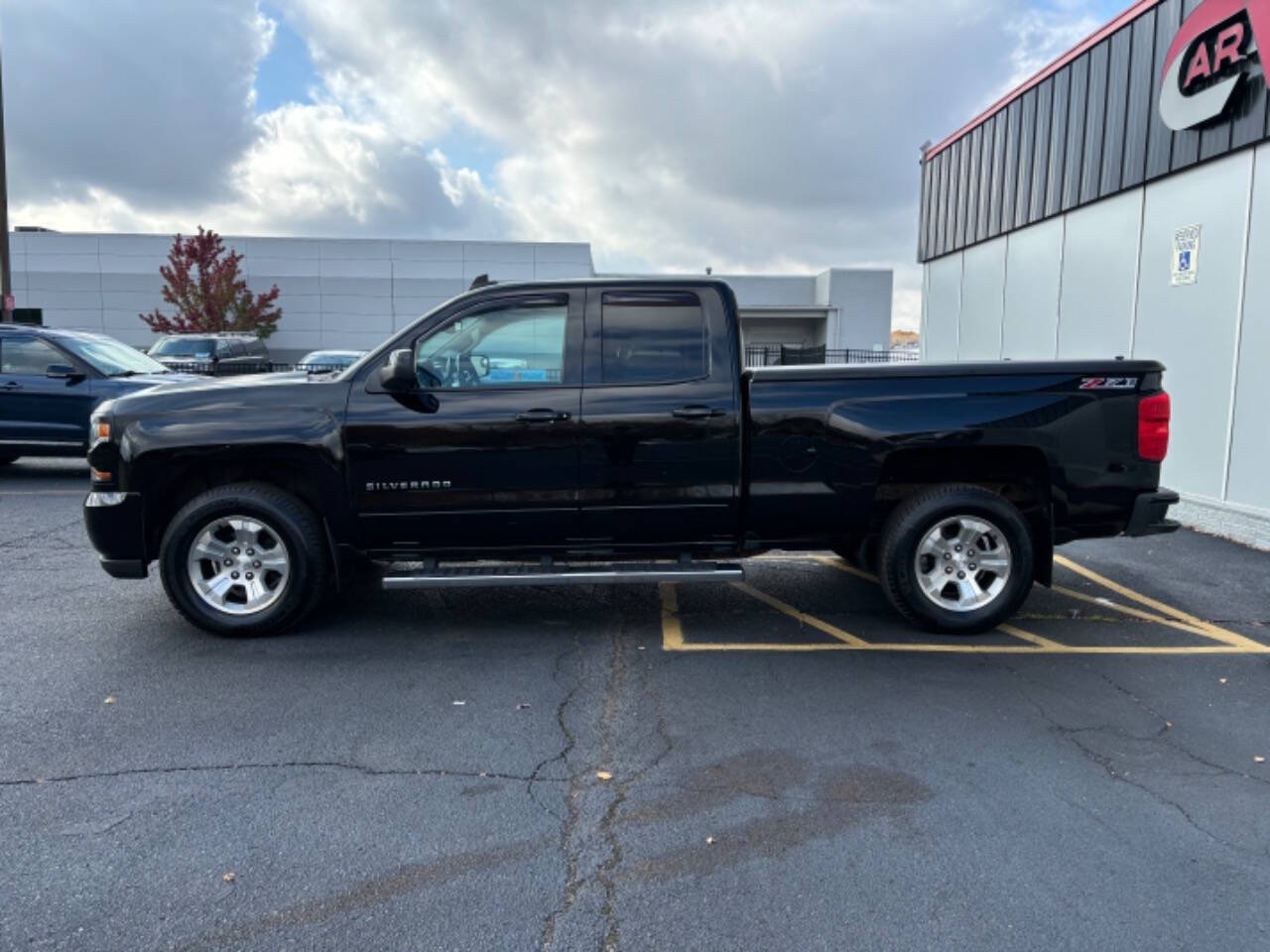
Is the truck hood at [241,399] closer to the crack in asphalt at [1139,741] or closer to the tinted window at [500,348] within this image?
the tinted window at [500,348]

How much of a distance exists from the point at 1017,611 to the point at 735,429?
8.13ft

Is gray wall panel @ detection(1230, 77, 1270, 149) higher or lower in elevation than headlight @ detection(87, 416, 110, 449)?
higher

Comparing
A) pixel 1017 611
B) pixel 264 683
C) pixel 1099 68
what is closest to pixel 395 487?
pixel 264 683

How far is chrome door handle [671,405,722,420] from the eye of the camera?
205 inches

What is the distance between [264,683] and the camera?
4.69m

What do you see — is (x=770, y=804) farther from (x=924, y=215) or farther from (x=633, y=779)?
(x=924, y=215)

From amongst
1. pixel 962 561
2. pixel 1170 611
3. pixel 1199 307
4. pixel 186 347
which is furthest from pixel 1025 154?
pixel 186 347

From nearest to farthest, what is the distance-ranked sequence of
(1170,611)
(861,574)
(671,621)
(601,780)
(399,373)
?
(601,780), (399,373), (671,621), (1170,611), (861,574)

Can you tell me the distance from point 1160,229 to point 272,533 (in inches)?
373

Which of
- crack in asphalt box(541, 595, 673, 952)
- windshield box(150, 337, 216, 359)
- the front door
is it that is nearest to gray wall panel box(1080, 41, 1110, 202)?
the front door

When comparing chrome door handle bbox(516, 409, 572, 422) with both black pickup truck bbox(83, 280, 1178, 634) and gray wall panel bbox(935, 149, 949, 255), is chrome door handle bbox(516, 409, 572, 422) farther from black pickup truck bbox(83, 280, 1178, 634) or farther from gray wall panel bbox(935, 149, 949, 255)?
gray wall panel bbox(935, 149, 949, 255)

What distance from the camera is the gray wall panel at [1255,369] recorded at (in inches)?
318

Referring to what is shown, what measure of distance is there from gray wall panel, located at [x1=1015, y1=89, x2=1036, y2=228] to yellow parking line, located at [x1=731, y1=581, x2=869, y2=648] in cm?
908

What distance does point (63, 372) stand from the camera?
10750 mm
